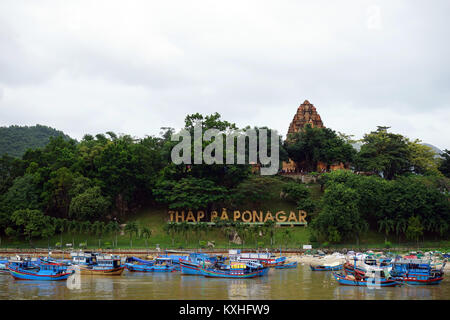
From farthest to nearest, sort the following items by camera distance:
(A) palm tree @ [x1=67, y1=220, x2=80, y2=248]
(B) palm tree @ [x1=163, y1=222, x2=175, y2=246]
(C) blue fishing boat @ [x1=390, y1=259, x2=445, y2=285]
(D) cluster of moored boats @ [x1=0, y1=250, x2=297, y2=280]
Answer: (A) palm tree @ [x1=67, y1=220, x2=80, y2=248] → (B) palm tree @ [x1=163, y1=222, x2=175, y2=246] → (D) cluster of moored boats @ [x1=0, y1=250, x2=297, y2=280] → (C) blue fishing boat @ [x1=390, y1=259, x2=445, y2=285]

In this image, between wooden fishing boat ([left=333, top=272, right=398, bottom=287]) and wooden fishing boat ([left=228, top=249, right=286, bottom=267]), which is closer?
wooden fishing boat ([left=333, top=272, right=398, bottom=287])

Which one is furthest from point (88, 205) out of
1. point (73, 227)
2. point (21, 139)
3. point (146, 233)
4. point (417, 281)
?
point (21, 139)

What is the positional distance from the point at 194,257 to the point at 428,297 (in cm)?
2379

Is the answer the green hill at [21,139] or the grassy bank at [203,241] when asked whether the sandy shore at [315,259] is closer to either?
the grassy bank at [203,241]

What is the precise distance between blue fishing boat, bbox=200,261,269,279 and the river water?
752mm

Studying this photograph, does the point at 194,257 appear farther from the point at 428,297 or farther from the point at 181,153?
the point at 181,153

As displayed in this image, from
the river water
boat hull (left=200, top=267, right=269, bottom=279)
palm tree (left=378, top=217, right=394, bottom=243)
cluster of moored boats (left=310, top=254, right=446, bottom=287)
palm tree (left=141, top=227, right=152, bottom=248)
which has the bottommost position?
the river water

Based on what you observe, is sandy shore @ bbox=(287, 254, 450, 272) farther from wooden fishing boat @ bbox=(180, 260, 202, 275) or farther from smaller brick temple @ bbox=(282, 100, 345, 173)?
smaller brick temple @ bbox=(282, 100, 345, 173)

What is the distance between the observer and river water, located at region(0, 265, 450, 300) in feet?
120

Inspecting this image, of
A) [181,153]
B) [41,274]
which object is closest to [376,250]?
[181,153]

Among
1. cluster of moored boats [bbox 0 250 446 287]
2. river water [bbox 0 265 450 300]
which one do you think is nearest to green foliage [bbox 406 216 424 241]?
cluster of moored boats [bbox 0 250 446 287]

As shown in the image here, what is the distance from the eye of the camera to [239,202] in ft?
258

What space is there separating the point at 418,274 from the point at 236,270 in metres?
16.5

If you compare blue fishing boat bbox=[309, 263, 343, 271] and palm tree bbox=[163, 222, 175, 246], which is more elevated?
palm tree bbox=[163, 222, 175, 246]
